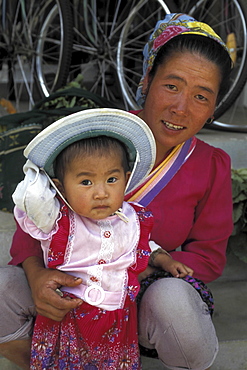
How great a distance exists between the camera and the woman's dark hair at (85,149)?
1.64 metres

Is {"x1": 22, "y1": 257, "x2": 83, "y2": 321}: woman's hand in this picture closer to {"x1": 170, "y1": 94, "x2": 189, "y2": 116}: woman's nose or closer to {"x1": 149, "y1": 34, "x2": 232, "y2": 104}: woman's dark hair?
{"x1": 170, "y1": 94, "x2": 189, "y2": 116}: woman's nose

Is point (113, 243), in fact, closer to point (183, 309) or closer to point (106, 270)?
point (106, 270)

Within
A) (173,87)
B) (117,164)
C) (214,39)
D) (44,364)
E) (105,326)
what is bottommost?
(44,364)

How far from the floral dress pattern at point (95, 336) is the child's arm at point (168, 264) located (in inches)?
5.2

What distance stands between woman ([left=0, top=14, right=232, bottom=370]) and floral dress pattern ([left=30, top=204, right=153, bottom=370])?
0.06 metres

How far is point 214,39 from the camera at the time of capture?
6.25 feet

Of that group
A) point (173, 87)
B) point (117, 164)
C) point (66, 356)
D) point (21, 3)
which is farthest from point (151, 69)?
point (21, 3)

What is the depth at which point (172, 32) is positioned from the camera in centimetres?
194

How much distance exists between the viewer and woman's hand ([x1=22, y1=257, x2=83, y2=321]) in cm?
167

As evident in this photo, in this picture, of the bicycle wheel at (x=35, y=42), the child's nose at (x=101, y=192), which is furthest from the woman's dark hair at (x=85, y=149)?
the bicycle wheel at (x=35, y=42)

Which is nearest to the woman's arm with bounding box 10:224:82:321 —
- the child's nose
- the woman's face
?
the child's nose

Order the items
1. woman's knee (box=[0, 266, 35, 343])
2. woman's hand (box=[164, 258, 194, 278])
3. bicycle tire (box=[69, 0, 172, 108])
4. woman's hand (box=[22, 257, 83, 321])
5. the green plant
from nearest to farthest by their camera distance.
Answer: woman's hand (box=[22, 257, 83, 321])
woman's knee (box=[0, 266, 35, 343])
woman's hand (box=[164, 258, 194, 278])
the green plant
bicycle tire (box=[69, 0, 172, 108])

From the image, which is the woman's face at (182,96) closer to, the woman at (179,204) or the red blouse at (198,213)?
the woman at (179,204)

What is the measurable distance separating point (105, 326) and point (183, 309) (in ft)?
0.84
